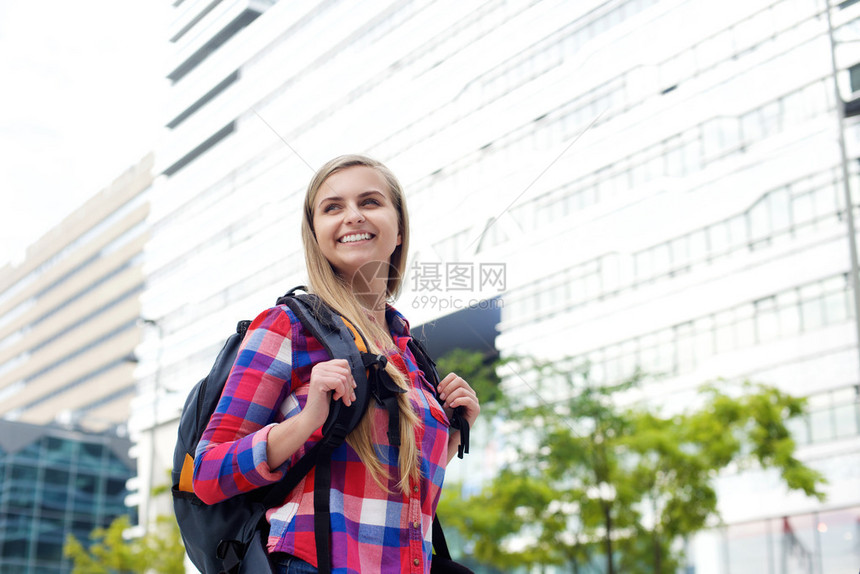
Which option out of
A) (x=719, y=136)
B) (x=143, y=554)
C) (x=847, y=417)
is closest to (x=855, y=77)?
(x=719, y=136)

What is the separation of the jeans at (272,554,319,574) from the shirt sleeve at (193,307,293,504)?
99 mm

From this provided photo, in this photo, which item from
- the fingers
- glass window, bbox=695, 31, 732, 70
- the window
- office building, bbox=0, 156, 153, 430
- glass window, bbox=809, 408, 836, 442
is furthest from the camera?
office building, bbox=0, 156, 153, 430

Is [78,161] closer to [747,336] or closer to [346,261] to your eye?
[346,261]

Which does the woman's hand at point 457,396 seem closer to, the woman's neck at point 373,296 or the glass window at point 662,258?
the woman's neck at point 373,296

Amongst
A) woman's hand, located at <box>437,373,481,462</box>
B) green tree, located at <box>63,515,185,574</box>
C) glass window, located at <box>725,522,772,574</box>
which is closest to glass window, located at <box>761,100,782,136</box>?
glass window, located at <box>725,522,772,574</box>

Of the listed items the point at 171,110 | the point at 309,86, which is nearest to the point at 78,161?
the point at 171,110

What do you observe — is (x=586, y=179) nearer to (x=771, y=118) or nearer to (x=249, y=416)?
(x=771, y=118)

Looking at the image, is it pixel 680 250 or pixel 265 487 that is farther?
pixel 680 250

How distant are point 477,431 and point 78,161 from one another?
7.22 meters

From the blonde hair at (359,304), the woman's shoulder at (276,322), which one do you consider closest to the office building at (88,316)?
the blonde hair at (359,304)

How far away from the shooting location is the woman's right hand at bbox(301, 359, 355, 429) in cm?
106

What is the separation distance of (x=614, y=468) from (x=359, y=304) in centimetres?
980

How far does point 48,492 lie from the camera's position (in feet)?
78.4

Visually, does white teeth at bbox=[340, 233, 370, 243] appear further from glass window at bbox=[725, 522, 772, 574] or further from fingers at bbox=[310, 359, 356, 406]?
glass window at bbox=[725, 522, 772, 574]
